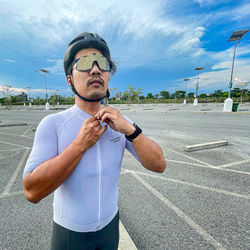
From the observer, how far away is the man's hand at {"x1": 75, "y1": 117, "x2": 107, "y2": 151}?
1.00 m

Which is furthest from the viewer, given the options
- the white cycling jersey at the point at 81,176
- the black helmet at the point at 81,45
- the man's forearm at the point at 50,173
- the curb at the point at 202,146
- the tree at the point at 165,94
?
the tree at the point at 165,94

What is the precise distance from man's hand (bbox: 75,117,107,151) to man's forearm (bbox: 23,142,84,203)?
37 mm

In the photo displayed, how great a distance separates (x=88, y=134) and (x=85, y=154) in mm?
174

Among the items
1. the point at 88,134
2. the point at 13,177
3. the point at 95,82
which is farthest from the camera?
the point at 13,177

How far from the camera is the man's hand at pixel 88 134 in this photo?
1.00 metres

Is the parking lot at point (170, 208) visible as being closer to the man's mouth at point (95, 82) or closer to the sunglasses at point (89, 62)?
the man's mouth at point (95, 82)

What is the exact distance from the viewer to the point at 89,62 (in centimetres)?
115

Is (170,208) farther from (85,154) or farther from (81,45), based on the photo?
(81,45)

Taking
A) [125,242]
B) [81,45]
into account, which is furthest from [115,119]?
[125,242]

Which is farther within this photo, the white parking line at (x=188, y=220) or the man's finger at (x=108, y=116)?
the white parking line at (x=188, y=220)

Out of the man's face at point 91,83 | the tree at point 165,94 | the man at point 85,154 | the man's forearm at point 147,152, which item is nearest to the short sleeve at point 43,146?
the man at point 85,154

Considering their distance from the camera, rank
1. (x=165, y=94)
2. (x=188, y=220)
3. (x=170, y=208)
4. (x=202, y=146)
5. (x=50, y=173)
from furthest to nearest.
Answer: (x=165, y=94) < (x=202, y=146) < (x=170, y=208) < (x=188, y=220) < (x=50, y=173)

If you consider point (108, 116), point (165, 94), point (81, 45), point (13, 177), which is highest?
point (165, 94)

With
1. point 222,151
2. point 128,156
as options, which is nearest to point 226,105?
point 222,151
